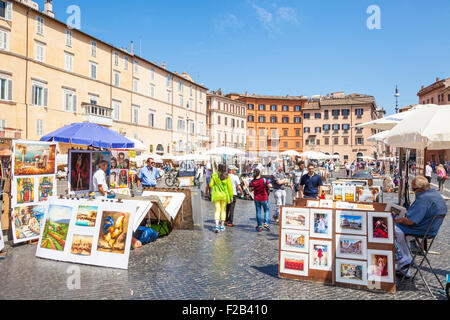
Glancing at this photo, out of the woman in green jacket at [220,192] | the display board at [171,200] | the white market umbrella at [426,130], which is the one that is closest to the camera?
the white market umbrella at [426,130]

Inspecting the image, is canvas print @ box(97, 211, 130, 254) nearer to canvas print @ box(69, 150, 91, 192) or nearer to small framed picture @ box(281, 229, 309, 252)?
small framed picture @ box(281, 229, 309, 252)

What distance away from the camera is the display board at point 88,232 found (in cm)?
543

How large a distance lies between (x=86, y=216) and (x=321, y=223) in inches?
153

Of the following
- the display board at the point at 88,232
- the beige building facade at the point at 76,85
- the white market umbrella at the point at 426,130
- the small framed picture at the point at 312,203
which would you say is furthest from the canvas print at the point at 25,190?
the beige building facade at the point at 76,85

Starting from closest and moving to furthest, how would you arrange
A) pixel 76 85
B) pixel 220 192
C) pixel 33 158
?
1. pixel 33 158
2. pixel 220 192
3. pixel 76 85

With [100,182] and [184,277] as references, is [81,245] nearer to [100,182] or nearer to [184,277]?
[184,277]

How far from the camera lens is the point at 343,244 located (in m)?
4.60

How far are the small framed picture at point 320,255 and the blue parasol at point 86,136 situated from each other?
238 inches

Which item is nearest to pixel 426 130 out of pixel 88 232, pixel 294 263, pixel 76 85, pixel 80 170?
pixel 294 263

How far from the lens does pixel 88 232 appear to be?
18.6 feet

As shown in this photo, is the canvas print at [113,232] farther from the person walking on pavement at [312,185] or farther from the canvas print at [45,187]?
the person walking on pavement at [312,185]

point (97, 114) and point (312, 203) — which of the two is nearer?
point (312, 203)

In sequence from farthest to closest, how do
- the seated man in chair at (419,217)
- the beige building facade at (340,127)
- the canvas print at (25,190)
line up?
the beige building facade at (340,127) < the canvas print at (25,190) < the seated man in chair at (419,217)

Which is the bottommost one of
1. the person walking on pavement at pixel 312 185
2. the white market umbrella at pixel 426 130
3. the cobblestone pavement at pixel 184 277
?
the cobblestone pavement at pixel 184 277
